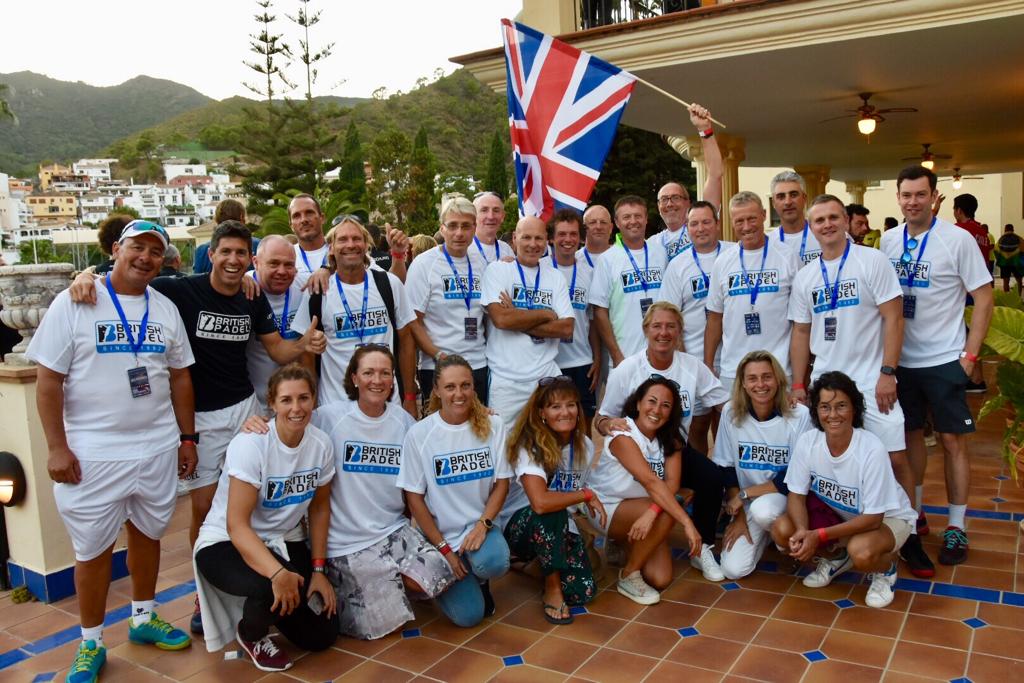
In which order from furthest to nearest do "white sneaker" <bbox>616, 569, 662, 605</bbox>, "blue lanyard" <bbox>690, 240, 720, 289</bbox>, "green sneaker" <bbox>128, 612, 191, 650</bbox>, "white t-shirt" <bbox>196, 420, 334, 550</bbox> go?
"blue lanyard" <bbox>690, 240, 720, 289</bbox> < "white sneaker" <bbox>616, 569, 662, 605</bbox> < "green sneaker" <bbox>128, 612, 191, 650</bbox> < "white t-shirt" <bbox>196, 420, 334, 550</bbox>

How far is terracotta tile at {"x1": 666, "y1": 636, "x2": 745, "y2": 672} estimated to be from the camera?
119 inches

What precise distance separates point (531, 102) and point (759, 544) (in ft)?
9.89

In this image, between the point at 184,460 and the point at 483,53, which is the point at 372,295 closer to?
the point at 184,460

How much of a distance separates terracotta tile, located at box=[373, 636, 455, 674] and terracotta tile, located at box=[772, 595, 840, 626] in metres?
1.43

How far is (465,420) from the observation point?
140 inches

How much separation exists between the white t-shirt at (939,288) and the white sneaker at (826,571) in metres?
1.01

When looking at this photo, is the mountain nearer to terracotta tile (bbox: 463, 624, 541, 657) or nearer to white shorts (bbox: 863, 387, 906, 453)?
terracotta tile (bbox: 463, 624, 541, 657)

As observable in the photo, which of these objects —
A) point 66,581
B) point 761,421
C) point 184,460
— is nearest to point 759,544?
point 761,421

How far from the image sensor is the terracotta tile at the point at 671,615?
3398 mm

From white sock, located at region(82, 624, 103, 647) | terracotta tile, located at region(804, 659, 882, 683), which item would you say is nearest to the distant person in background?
terracotta tile, located at region(804, 659, 882, 683)

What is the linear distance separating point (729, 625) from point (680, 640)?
0.26m

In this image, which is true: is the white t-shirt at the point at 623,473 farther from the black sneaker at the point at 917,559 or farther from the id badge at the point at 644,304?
the black sneaker at the point at 917,559

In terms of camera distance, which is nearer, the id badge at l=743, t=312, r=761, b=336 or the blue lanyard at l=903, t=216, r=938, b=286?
the blue lanyard at l=903, t=216, r=938, b=286

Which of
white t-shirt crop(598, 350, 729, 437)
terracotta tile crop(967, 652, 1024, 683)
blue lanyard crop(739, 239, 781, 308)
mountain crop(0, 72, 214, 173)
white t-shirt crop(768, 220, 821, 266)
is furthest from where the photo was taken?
mountain crop(0, 72, 214, 173)
